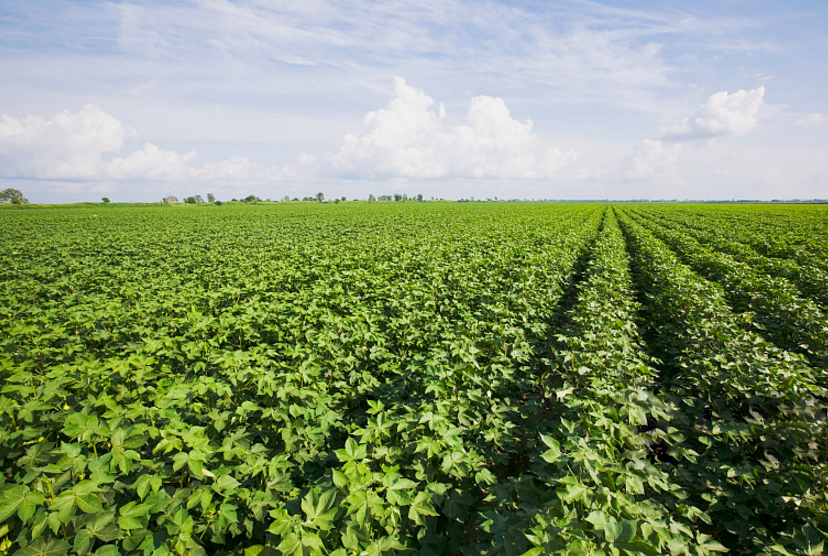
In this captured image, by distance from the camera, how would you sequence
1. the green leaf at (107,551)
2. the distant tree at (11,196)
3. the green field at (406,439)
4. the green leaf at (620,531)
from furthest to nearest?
Result: the distant tree at (11,196) < the green field at (406,439) < the green leaf at (107,551) < the green leaf at (620,531)

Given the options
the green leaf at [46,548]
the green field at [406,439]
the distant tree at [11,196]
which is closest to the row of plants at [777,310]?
the green field at [406,439]

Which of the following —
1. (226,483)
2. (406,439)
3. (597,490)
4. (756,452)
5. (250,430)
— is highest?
Result: (597,490)

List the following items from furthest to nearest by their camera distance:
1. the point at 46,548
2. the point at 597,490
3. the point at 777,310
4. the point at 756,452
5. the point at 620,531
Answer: the point at 777,310 → the point at 756,452 → the point at 597,490 → the point at 46,548 → the point at 620,531

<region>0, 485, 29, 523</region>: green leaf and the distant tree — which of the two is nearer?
<region>0, 485, 29, 523</region>: green leaf

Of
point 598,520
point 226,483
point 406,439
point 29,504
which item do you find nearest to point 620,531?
point 598,520

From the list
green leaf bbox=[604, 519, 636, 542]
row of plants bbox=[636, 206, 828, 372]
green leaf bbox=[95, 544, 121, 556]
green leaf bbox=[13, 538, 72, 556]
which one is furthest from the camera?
row of plants bbox=[636, 206, 828, 372]

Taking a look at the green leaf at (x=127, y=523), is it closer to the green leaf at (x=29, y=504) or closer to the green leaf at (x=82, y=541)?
the green leaf at (x=82, y=541)

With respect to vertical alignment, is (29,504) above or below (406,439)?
above

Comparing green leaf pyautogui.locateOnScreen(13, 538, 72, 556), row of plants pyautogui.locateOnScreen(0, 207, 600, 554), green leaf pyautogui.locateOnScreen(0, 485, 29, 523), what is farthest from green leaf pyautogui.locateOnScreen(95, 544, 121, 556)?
green leaf pyautogui.locateOnScreen(0, 485, 29, 523)

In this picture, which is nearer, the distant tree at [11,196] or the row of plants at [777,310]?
the row of plants at [777,310]

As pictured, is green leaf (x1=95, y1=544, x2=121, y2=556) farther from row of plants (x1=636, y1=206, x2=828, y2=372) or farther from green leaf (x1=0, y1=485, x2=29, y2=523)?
row of plants (x1=636, y1=206, x2=828, y2=372)

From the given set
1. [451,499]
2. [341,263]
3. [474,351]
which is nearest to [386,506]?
[451,499]

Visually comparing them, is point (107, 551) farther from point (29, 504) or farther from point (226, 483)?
point (226, 483)

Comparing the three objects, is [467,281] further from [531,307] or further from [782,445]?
[782,445]
